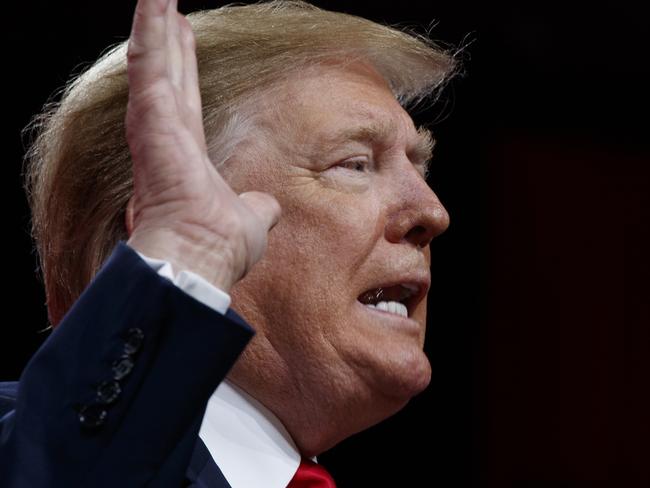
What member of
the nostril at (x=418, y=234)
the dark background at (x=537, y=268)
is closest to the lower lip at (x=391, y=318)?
the nostril at (x=418, y=234)

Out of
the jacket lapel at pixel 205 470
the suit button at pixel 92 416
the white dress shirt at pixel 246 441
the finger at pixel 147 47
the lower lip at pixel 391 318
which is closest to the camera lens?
the suit button at pixel 92 416

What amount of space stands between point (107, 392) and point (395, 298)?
0.62 meters

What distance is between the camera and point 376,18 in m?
2.28

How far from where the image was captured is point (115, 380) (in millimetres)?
857

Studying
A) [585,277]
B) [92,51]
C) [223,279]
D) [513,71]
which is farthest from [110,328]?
[585,277]

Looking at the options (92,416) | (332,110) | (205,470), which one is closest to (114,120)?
(332,110)

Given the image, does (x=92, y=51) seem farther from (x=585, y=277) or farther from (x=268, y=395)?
(x=585, y=277)

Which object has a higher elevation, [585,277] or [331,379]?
[331,379]

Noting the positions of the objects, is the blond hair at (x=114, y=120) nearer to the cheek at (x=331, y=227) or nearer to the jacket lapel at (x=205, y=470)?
the cheek at (x=331, y=227)

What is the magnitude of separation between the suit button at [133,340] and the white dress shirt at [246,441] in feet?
1.16

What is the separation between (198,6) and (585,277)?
1.18 metres


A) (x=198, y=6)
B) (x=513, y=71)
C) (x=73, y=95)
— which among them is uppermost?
(x=73, y=95)

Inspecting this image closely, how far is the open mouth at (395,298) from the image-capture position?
135cm

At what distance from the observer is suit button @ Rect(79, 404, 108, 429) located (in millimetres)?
854
